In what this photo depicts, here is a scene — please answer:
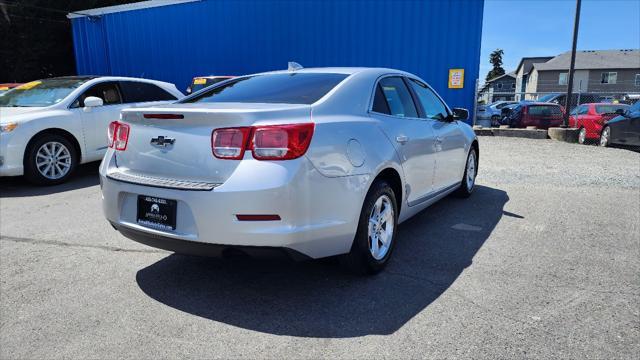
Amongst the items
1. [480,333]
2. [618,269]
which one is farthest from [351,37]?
[480,333]

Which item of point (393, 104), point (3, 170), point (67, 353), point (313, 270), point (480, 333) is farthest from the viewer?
point (3, 170)

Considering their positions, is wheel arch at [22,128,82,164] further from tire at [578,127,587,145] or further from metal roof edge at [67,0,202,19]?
tire at [578,127,587,145]

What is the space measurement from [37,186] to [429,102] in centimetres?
562

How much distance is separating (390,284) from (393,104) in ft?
4.94

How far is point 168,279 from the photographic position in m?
3.36

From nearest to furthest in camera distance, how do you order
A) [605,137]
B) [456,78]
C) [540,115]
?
1. [605,137]
2. [456,78]
3. [540,115]

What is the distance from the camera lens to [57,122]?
6.63m

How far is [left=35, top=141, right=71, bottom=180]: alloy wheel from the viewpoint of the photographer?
Answer: 6586 millimetres

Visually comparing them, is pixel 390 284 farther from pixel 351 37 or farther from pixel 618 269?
pixel 351 37

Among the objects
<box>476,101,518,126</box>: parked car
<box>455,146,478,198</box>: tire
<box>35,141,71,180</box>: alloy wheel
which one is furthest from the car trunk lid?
<box>476,101,518,126</box>: parked car

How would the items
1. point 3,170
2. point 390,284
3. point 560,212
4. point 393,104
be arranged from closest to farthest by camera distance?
point 390,284 < point 393,104 < point 560,212 < point 3,170

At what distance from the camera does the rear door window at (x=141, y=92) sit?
780cm

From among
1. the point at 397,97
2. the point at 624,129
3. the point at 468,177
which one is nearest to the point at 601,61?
the point at 624,129

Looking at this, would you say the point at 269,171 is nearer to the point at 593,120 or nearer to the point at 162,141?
the point at 162,141
